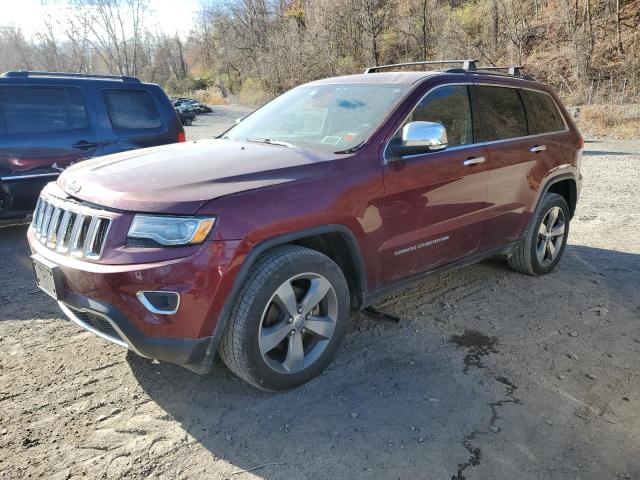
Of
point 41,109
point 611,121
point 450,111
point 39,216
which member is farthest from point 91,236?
point 611,121

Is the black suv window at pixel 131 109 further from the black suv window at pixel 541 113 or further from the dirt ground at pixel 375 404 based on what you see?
the black suv window at pixel 541 113

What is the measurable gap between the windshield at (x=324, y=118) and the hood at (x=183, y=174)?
10.6 inches

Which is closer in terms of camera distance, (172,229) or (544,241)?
(172,229)

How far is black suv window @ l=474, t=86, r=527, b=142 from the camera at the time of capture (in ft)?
13.4

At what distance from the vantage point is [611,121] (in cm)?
1962

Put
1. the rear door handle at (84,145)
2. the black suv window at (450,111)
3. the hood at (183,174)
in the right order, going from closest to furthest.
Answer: the hood at (183,174) → the black suv window at (450,111) → the rear door handle at (84,145)

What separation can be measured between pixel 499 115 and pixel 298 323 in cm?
257

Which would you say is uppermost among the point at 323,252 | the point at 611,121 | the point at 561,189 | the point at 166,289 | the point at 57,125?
the point at 57,125

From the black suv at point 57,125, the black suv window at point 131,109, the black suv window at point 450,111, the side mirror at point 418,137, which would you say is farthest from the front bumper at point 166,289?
the black suv window at point 131,109

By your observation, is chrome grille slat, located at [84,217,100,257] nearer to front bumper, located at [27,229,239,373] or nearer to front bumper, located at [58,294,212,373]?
front bumper, located at [27,229,239,373]

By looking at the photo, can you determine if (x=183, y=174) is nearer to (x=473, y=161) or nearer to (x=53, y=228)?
(x=53, y=228)

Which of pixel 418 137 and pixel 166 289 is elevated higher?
pixel 418 137

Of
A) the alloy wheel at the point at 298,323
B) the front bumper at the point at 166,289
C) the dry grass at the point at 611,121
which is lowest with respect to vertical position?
the dry grass at the point at 611,121

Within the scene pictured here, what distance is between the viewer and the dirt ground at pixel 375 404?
97.5 inches
